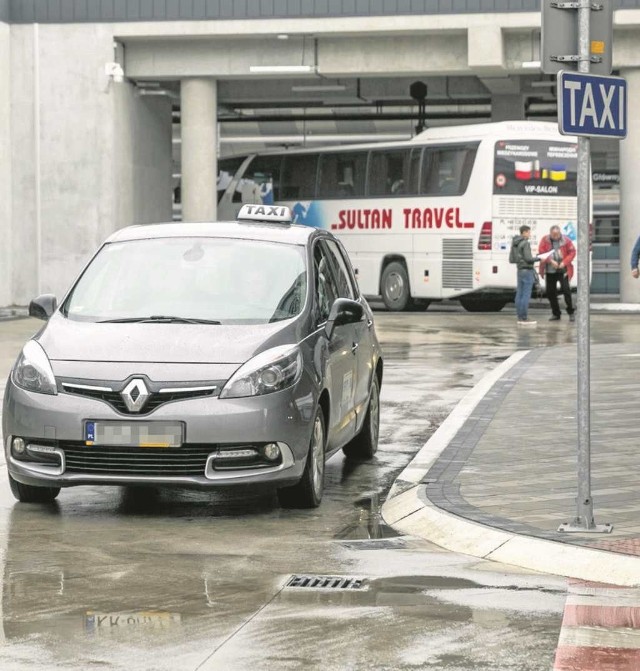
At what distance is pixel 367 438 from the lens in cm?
1131

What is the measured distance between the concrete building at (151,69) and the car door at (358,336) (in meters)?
22.7

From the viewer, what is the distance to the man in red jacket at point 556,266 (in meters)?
29.9


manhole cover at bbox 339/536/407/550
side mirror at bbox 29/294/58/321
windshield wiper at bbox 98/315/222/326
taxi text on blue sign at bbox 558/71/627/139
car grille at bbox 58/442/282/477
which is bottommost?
manhole cover at bbox 339/536/407/550

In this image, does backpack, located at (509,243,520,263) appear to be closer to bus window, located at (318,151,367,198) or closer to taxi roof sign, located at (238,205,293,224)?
bus window, located at (318,151,367,198)

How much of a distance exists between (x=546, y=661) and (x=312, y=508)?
3690 mm

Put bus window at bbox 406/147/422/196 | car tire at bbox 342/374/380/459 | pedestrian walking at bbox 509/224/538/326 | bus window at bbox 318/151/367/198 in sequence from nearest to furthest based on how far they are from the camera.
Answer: car tire at bbox 342/374/380/459 < pedestrian walking at bbox 509/224/538/326 < bus window at bbox 406/147/422/196 < bus window at bbox 318/151/367/198

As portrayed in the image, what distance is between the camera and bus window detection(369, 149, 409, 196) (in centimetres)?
3550

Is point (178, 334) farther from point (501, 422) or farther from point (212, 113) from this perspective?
point (212, 113)

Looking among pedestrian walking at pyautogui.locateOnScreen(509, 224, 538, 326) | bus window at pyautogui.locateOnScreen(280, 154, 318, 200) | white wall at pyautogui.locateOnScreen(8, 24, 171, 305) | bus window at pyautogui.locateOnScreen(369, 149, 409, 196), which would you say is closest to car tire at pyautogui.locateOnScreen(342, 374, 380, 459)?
pedestrian walking at pyautogui.locateOnScreen(509, 224, 538, 326)

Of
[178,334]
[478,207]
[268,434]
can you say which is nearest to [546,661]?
[268,434]

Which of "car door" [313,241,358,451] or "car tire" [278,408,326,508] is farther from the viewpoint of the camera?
"car door" [313,241,358,451]

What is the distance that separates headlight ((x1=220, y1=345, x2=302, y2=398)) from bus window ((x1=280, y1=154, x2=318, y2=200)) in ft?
93.8

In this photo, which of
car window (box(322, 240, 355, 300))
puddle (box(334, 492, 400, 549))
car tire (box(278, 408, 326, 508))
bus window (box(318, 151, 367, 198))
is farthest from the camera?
bus window (box(318, 151, 367, 198))

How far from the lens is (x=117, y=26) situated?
34594mm
